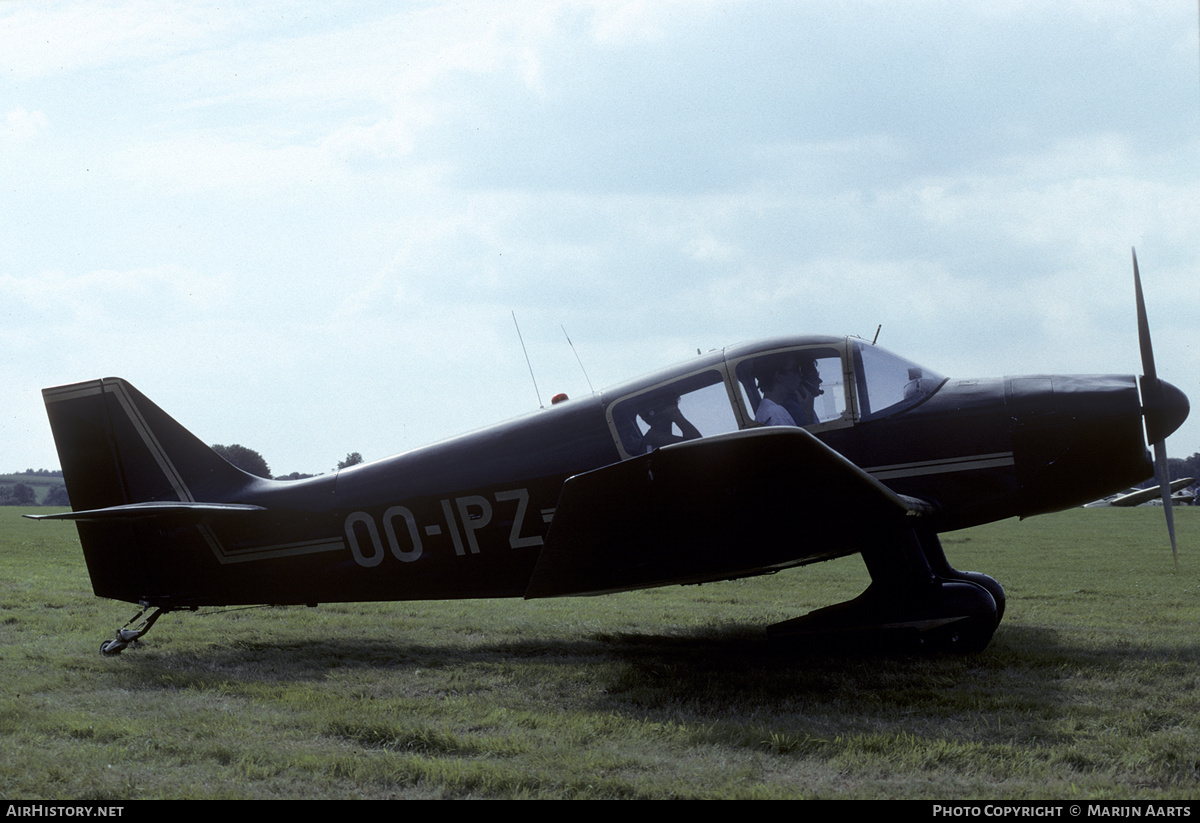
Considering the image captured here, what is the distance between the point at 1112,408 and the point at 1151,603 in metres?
4.33

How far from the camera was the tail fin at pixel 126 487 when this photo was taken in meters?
7.34

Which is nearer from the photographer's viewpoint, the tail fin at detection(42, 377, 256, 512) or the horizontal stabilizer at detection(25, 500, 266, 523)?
the horizontal stabilizer at detection(25, 500, 266, 523)

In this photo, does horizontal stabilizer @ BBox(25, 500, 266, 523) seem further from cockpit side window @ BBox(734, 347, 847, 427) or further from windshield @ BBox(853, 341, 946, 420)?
windshield @ BBox(853, 341, 946, 420)

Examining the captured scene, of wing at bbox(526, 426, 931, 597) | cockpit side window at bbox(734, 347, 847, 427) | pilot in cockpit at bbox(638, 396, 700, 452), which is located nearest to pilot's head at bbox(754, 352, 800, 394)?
cockpit side window at bbox(734, 347, 847, 427)

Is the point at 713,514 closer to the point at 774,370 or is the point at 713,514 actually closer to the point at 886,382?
the point at 774,370

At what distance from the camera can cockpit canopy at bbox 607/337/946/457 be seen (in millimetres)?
6328

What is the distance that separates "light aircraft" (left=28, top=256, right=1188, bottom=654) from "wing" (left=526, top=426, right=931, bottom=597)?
0.02 m

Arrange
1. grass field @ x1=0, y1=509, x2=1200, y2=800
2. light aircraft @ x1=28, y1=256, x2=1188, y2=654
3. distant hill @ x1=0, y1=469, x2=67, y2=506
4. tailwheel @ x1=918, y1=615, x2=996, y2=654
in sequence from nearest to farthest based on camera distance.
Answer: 1. grass field @ x1=0, y1=509, x2=1200, y2=800
2. light aircraft @ x1=28, y1=256, x2=1188, y2=654
3. tailwheel @ x1=918, y1=615, x2=996, y2=654
4. distant hill @ x1=0, y1=469, x2=67, y2=506

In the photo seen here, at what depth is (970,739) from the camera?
422cm

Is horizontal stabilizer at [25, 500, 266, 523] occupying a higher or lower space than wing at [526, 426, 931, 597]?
higher

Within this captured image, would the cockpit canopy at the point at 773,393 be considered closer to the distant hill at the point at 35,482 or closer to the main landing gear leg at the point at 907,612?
the main landing gear leg at the point at 907,612

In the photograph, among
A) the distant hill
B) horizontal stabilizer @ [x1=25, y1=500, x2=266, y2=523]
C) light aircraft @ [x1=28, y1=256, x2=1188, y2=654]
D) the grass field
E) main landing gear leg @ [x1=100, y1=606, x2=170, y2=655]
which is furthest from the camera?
the distant hill

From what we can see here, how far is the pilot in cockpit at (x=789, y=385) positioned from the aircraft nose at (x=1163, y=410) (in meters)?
2.37
